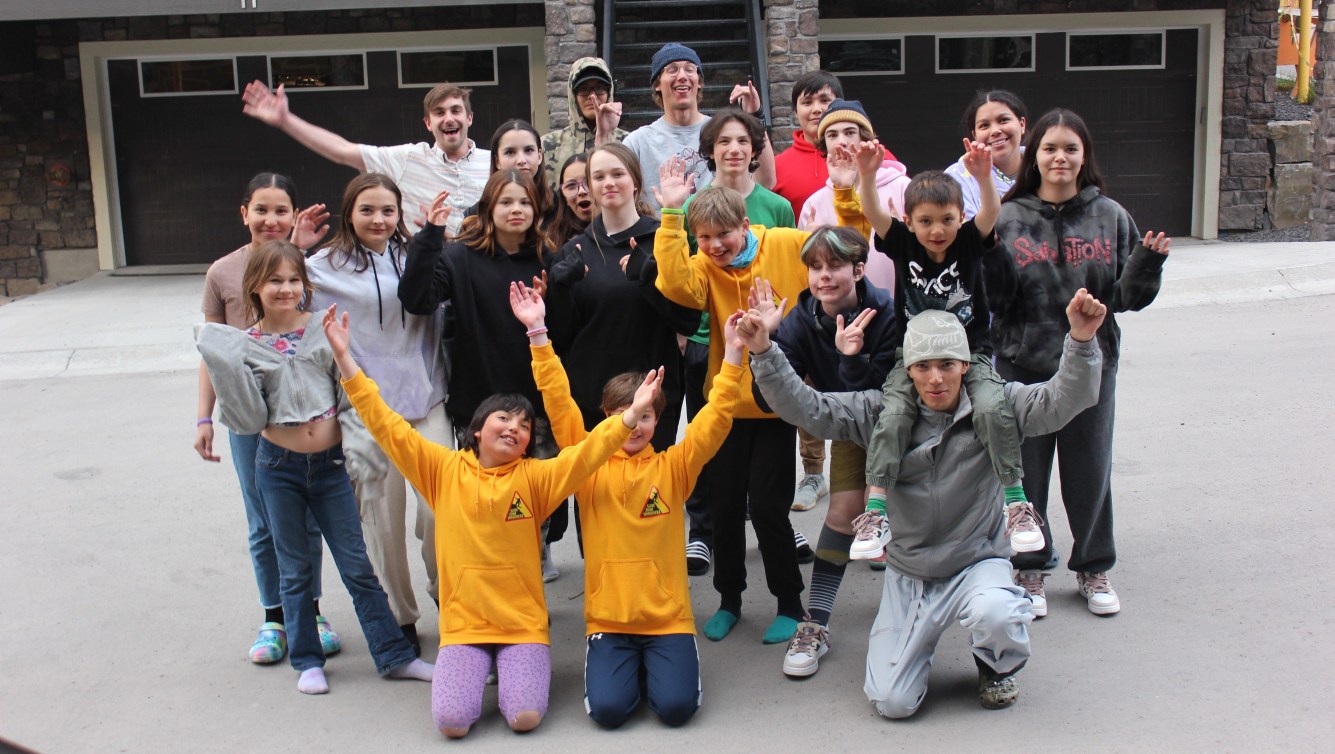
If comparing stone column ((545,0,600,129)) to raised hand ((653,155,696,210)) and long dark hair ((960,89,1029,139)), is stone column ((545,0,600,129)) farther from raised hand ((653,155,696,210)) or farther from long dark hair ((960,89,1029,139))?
raised hand ((653,155,696,210))

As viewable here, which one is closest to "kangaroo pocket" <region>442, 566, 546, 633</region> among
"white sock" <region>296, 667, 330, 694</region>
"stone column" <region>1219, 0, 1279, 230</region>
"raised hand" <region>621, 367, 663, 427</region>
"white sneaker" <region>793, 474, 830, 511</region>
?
"white sock" <region>296, 667, 330, 694</region>

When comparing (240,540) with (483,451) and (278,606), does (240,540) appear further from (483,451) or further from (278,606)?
(483,451)

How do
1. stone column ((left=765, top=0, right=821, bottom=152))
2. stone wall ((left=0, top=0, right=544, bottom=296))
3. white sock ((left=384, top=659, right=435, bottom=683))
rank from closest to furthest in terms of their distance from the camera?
white sock ((left=384, top=659, right=435, bottom=683)) → stone column ((left=765, top=0, right=821, bottom=152)) → stone wall ((left=0, top=0, right=544, bottom=296))

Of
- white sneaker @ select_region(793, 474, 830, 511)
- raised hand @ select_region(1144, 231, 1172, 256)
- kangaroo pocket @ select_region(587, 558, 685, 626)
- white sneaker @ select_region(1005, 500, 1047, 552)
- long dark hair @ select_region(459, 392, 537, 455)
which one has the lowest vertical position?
white sneaker @ select_region(793, 474, 830, 511)

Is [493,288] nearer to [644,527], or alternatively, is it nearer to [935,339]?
[644,527]

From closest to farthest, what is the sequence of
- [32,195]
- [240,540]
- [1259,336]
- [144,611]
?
[144,611], [240,540], [1259,336], [32,195]

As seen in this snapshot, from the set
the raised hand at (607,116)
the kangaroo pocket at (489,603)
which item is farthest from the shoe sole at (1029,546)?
the raised hand at (607,116)

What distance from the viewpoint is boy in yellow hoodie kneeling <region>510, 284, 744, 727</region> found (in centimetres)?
376

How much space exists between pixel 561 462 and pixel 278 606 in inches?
51.5

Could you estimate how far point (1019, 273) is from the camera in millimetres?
4289

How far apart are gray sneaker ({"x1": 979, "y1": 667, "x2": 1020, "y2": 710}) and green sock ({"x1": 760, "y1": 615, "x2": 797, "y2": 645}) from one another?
0.76 m

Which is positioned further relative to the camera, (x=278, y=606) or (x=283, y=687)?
(x=278, y=606)

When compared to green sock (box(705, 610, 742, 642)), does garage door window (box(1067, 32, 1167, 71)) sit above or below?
above

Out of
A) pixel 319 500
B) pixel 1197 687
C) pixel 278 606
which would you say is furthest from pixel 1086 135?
→ pixel 278 606
